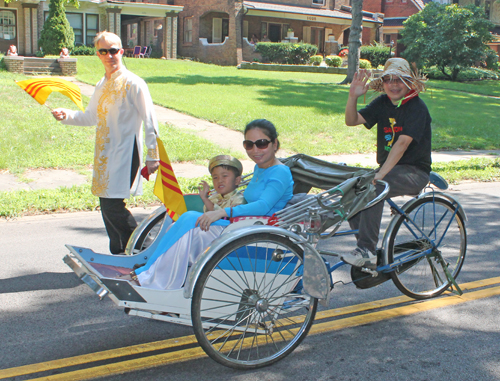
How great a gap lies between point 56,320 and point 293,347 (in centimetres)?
187

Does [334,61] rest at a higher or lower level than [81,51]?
higher

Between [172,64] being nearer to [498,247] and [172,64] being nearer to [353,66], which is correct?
[353,66]

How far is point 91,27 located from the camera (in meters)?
32.1

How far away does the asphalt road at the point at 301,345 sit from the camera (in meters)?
3.45

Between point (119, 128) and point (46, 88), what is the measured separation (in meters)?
0.76

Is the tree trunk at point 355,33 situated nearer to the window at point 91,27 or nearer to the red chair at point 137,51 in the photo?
the red chair at point 137,51

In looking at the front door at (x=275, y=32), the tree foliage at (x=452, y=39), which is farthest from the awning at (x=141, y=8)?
the tree foliage at (x=452, y=39)

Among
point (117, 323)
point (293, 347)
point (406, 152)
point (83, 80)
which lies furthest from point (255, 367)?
point (83, 80)

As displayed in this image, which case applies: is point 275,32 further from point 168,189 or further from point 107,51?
point 168,189

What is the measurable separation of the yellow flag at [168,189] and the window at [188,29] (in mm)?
32783

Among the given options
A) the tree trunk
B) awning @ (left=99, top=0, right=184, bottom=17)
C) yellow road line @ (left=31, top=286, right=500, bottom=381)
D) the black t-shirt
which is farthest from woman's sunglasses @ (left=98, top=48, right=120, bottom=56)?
awning @ (left=99, top=0, right=184, bottom=17)

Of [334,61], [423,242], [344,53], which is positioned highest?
[344,53]

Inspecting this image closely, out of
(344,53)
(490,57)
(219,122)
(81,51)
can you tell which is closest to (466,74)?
(490,57)

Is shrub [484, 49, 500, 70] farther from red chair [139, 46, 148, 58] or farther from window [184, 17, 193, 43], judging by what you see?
red chair [139, 46, 148, 58]
